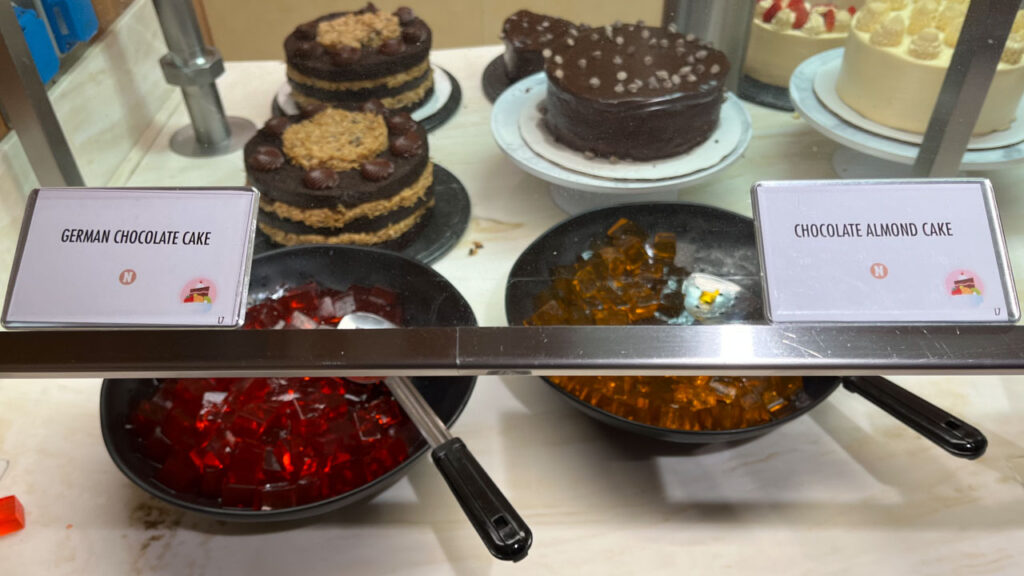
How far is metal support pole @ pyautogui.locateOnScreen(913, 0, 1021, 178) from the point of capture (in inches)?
28.7

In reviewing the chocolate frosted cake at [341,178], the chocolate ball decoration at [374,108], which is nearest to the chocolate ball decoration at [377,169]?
the chocolate frosted cake at [341,178]

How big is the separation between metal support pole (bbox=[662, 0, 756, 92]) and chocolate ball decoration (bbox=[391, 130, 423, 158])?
376mm

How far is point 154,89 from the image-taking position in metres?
0.94

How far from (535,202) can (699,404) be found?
334mm

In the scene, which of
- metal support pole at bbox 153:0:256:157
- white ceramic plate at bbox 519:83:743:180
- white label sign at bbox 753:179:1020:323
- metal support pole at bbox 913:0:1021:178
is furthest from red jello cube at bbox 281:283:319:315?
metal support pole at bbox 913:0:1021:178

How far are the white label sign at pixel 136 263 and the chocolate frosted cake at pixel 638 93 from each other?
1.62ft

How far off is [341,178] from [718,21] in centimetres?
56

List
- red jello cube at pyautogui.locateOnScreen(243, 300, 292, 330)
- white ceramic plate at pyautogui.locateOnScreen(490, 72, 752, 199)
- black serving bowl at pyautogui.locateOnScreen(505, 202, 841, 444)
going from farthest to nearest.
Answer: white ceramic plate at pyautogui.locateOnScreen(490, 72, 752, 199) < red jello cube at pyautogui.locateOnScreen(243, 300, 292, 330) < black serving bowl at pyautogui.locateOnScreen(505, 202, 841, 444)

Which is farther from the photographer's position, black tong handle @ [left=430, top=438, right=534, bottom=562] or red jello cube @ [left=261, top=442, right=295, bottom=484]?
red jello cube @ [left=261, top=442, right=295, bottom=484]

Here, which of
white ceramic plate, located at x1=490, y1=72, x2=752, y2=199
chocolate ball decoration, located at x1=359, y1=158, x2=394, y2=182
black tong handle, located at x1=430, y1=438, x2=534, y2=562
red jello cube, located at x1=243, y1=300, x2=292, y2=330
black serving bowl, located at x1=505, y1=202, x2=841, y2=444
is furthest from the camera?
chocolate ball decoration, located at x1=359, y1=158, x2=394, y2=182

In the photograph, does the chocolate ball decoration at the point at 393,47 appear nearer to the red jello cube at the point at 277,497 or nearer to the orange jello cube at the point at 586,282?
the orange jello cube at the point at 586,282

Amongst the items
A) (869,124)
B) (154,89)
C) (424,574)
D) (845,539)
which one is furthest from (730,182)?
(154,89)

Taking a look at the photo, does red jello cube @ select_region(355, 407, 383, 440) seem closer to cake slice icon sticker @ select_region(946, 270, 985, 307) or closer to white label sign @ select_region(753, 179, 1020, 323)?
white label sign @ select_region(753, 179, 1020, 323)

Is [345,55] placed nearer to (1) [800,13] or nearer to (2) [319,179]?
(2) [319,179]
